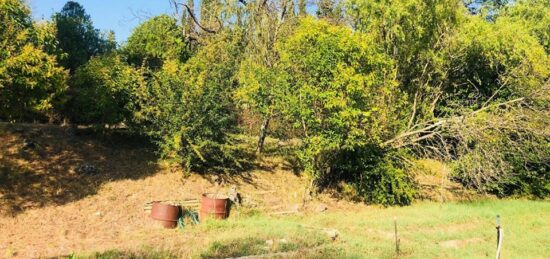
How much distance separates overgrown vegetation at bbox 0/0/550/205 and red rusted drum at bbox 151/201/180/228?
8.90ft

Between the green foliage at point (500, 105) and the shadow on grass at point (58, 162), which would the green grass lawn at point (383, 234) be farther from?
the shadow on grass at point (58, 162)

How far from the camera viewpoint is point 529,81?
18.9m

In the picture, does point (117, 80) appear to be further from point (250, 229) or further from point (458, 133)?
point (458, 133)

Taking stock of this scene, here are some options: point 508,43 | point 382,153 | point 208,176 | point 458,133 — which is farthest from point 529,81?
point 208,176

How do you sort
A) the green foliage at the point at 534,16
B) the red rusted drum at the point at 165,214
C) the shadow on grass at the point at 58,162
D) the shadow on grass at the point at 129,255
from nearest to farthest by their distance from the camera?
the shadow on grass at the point at 129,255, the shadow on grass at the point at 58,162, the red rusted drum at the point at 165,214, the green foliage at the point at 534,16

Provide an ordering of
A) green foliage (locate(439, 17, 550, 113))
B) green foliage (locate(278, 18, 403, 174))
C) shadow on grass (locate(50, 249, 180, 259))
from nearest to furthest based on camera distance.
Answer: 1. shadow on grass (locate(50, 249, 180, 259))
2. green foliage (locate(278, 18, 403, 174))
3. green foliage (locate(439, 17, 550, 113))

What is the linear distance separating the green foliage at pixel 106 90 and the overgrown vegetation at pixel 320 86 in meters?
0.05

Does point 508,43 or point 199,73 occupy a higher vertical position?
point 508,43

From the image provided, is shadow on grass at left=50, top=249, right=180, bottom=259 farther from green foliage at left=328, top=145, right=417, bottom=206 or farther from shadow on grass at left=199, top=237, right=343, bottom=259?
green foliage at left=328, top=145, right=417, bottom=206

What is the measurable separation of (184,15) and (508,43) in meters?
14.1

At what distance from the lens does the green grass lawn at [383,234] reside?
10211 mm

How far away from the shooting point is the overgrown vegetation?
48.9 ft

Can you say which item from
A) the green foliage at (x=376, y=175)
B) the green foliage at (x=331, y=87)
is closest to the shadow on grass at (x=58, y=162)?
the green foliage at (x=331, y=87)

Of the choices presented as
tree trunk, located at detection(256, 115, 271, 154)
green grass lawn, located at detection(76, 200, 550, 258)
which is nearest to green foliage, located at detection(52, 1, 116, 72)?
tree trunk, located at detection(256, 115, 271, 154)
